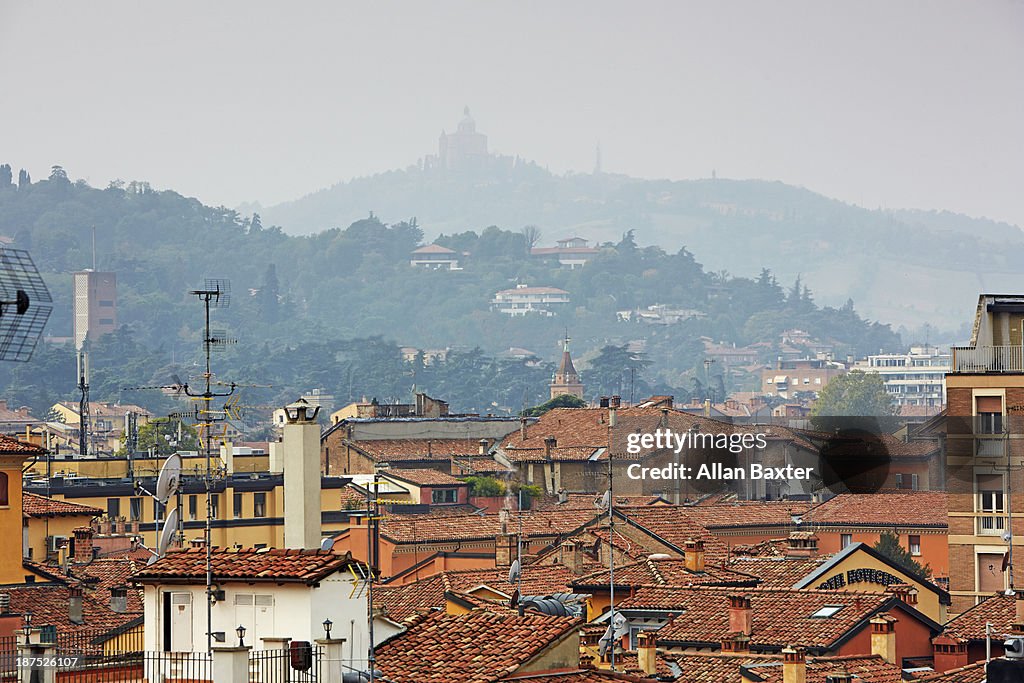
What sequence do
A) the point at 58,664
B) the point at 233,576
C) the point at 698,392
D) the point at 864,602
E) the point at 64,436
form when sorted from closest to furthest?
1. the point at 233,576
2. the point at 58,664
3. the point at 864,602
4. the point at 64,436
5. the point at 698,392

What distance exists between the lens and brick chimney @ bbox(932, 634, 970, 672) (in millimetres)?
22953

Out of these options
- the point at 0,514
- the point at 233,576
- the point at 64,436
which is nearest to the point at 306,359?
the point at 64,436

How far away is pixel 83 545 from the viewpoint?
29.5 m

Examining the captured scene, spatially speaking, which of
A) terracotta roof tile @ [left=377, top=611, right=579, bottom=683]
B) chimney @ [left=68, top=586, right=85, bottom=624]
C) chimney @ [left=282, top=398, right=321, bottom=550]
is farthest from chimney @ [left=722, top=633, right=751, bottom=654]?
chimney @ [left=282, top=398, right=321, bottom=550]

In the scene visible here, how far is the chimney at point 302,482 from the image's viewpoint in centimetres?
1273

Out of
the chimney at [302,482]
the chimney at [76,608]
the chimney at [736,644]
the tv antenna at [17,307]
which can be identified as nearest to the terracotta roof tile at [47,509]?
the chimney at [76,608]

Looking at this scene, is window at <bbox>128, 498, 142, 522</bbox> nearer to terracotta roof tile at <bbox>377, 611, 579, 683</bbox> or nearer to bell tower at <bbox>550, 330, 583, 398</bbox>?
terracotta roof tile at <bbox>377, 611, 579, 683</bbox>

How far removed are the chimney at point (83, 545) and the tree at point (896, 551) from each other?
13.1 meters

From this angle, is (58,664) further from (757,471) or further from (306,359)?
(306,359)

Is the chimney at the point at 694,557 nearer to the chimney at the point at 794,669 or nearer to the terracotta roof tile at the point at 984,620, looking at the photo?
the terracotta roof tile at the point at 984,620

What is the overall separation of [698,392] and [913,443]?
143 meters

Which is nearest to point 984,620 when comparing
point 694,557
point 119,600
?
point 694,557

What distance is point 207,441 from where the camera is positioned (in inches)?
523

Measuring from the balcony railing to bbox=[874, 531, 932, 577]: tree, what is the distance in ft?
10.1
